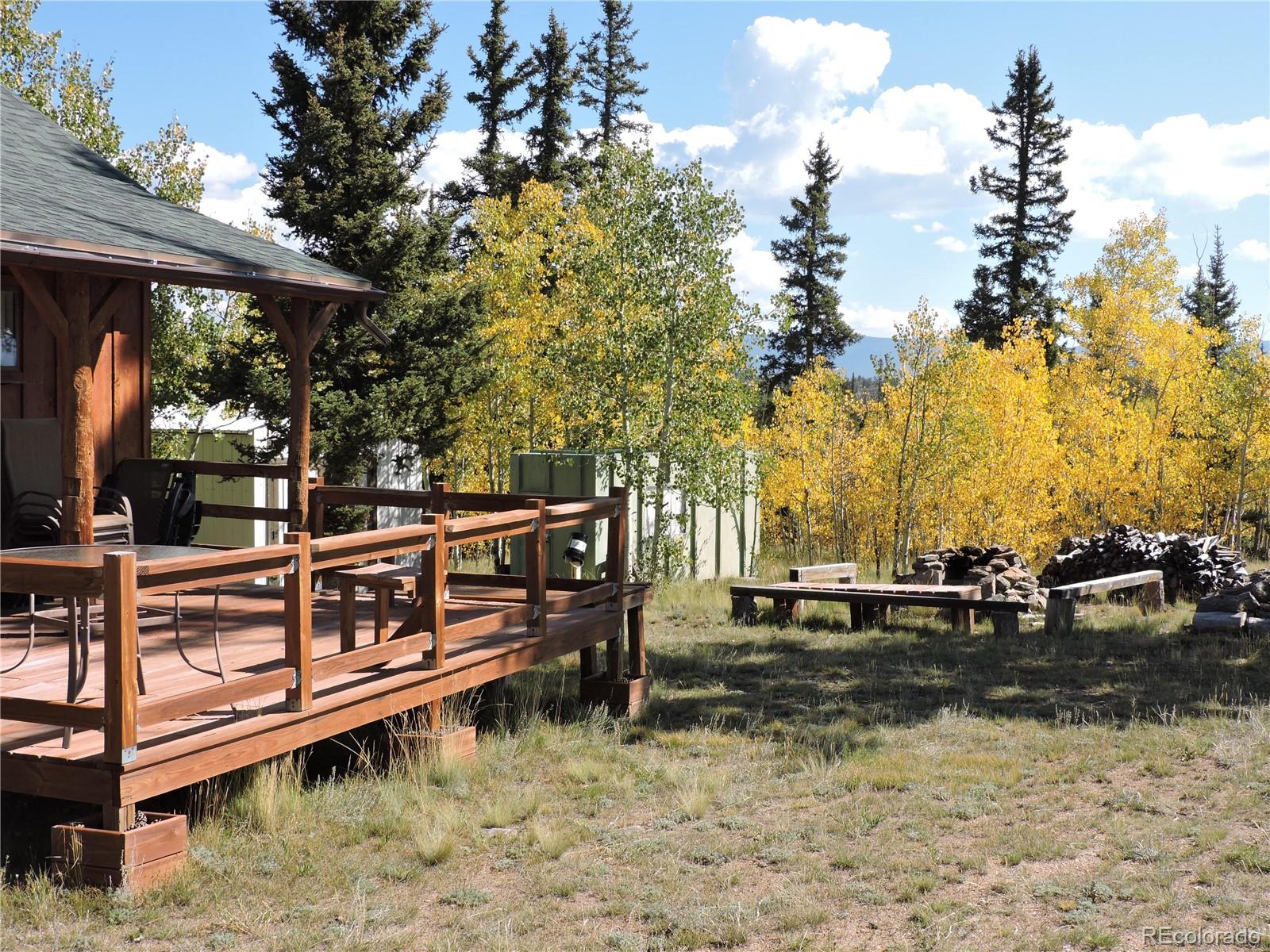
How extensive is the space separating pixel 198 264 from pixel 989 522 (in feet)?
68.7

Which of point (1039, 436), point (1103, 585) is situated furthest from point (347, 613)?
point (1039, 436)

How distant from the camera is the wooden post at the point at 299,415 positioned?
8.93 metres

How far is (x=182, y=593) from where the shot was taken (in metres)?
8.84

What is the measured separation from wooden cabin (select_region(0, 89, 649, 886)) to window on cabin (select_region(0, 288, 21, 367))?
0.02 meters

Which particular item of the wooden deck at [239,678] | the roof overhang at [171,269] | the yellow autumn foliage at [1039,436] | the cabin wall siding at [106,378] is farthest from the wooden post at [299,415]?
the yellow autumn foliage at [1039,436]

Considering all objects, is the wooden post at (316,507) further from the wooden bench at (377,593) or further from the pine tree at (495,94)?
the pine tree at (495,94)

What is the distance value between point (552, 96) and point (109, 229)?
26.0 m

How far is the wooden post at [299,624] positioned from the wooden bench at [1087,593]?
27.4 feet

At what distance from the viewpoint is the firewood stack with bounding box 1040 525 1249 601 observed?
14461mm

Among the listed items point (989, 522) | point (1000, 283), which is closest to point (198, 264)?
point (989, 522)

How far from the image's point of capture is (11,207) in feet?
24.3

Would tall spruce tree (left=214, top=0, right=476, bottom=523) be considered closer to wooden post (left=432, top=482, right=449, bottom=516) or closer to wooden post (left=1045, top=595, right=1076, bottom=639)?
wooden post (left=432, top=482, right=449, bottom=516)

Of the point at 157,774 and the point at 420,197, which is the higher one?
the point at 420,197

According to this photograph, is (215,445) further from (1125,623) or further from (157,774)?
(157,774)
